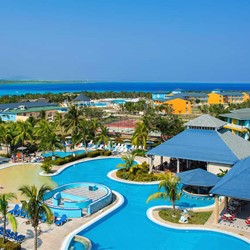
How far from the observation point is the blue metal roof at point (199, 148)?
30694 millimetres

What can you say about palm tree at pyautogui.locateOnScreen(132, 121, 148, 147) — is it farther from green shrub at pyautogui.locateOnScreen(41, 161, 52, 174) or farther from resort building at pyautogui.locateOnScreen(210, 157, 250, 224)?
resort building at pyautogui.locateOnScreen(210, 157, 250, 224)

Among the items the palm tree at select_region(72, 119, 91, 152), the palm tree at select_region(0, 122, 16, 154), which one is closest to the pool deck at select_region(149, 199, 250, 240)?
the palm tree at select_region(72, 119, 91, 152)

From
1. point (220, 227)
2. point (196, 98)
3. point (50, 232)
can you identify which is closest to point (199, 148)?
point (220, 227)

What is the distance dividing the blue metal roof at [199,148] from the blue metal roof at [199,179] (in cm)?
239

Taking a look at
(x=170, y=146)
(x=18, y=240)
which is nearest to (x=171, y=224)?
(x=18, y=240)

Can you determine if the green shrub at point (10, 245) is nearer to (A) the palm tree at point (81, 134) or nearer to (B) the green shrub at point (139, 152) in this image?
(B) the green shrub at point (139, 152)

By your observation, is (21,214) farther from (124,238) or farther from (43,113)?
(43,113)

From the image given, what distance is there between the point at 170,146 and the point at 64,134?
28882 millimetres

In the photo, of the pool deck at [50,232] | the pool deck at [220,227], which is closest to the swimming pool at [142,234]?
the pool deck at [220,227]

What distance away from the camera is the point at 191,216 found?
23.6 metres

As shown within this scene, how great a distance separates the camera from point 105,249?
1909 centimetres

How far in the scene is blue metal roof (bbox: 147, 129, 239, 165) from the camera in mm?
30694

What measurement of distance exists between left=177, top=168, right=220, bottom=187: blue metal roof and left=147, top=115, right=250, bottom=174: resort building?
7.73ft

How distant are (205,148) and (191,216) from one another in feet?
33.9
